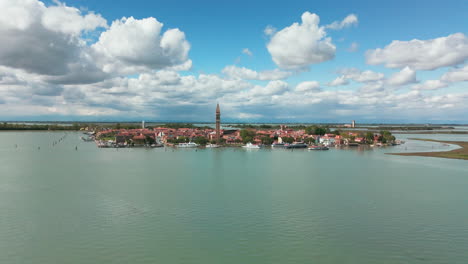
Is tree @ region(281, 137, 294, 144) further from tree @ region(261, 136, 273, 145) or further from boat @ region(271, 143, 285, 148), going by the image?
boat @ region(271, 143, 285, 148)

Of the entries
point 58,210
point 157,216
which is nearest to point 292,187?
point 157,216

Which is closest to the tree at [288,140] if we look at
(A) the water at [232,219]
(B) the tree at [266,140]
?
(B) the tree at [266,140]

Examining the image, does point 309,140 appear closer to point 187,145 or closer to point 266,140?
point 266,140

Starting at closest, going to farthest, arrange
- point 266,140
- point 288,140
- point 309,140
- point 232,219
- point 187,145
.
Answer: point 232,219 → point 187,145 → point 288,140 → point 266,140 → point 309,140

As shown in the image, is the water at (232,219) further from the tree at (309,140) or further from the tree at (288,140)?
the tree at (309,140)

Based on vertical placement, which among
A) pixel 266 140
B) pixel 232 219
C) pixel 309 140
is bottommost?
pixel 232 219

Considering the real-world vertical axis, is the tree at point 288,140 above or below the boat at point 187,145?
above

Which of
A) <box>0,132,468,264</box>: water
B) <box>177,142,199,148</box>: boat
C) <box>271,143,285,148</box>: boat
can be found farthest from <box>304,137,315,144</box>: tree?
<box>0,132,468,264</box>: water

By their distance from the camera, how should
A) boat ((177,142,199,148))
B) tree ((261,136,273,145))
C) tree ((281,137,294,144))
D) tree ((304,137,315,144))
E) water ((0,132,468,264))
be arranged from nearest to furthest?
1. water ((0,132,468,264))
2. boat ((177,142,199,148))
3. tree ((281,137,294,144))
4. tree ((261,136,273,145))
5. tree ((304,137,315,144))

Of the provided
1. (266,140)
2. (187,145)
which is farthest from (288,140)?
(187,145)
